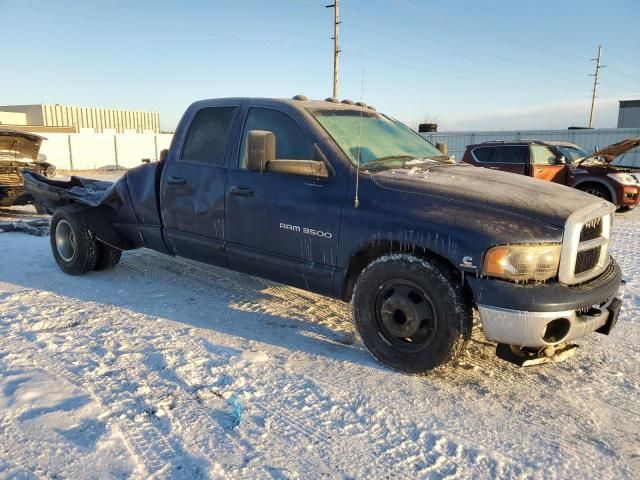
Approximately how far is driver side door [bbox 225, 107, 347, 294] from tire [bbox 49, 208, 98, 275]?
1.98m

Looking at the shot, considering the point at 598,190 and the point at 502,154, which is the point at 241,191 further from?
the point at 598,190

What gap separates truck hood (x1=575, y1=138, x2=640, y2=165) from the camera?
11.2 m

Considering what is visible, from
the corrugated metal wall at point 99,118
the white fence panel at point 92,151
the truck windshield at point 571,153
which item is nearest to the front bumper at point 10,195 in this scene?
the truck windshield at point 571,153

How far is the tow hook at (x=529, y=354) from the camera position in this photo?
3.02 m

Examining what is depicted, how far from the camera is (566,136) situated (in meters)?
25.6

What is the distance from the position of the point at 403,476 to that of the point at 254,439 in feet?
2.50

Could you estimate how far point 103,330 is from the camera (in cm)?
381

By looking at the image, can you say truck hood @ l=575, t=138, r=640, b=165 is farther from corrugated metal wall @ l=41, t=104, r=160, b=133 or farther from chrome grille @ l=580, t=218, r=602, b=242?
corrugated metal wall @ l=41, t=104, r=160, b=133

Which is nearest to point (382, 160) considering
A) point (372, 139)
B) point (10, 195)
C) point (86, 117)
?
point (372, 139)

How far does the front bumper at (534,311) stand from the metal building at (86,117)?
59.0 m

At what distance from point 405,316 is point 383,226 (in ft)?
1.98

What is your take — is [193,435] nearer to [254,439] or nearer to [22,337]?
[254,439]

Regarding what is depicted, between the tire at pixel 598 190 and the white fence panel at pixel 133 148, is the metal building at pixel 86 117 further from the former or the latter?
the tire at pixel 598 190

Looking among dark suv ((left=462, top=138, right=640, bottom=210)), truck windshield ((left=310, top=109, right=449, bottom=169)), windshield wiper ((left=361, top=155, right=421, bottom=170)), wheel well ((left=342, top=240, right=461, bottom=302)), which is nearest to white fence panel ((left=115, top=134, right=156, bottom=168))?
dark suv ((left=462, top=138, right=640, bottom=210))
